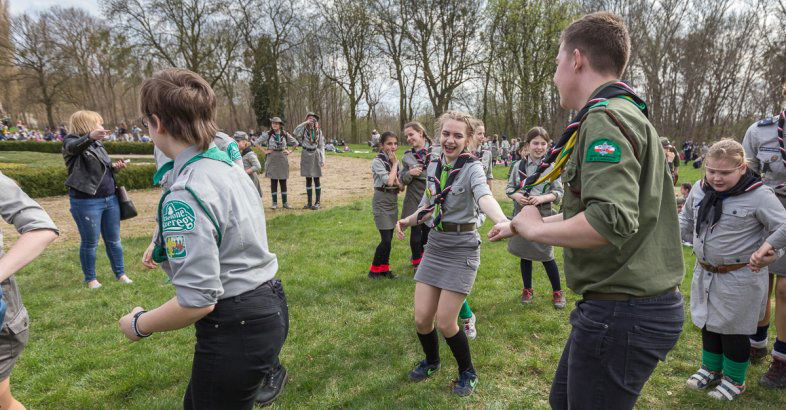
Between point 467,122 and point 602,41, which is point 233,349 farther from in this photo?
point 467,122

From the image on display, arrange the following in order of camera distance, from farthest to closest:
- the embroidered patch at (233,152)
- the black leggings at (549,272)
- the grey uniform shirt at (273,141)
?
1. the grey uniform shirt at (273,141)
2. the black leggings at (549,272)
3. the embroidered patch at (233,152)

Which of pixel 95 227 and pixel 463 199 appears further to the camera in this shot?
pixel 95 227

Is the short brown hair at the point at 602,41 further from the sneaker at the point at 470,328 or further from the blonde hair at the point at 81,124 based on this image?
the blonde hair at the point at 81,124

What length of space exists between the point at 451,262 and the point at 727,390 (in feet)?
8.01

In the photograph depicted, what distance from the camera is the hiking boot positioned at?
3.38 metres

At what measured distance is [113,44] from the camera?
3183 cm

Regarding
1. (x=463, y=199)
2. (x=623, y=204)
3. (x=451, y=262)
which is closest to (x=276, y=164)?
(x=463, y=199)

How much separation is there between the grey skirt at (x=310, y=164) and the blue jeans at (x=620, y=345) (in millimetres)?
10000

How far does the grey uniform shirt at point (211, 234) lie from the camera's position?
1527mm

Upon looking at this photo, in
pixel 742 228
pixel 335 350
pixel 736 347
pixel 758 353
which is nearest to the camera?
pixel 742 228

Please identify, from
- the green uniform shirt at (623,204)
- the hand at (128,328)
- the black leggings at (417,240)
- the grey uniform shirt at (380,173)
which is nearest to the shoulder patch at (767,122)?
the green uniform shirt at (623,204)

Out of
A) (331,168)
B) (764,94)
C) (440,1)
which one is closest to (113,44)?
(331,168)

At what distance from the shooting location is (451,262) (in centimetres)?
334

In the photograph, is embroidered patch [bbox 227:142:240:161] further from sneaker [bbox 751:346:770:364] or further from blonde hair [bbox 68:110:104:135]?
sneaker [bbox 751:346:770:364]
